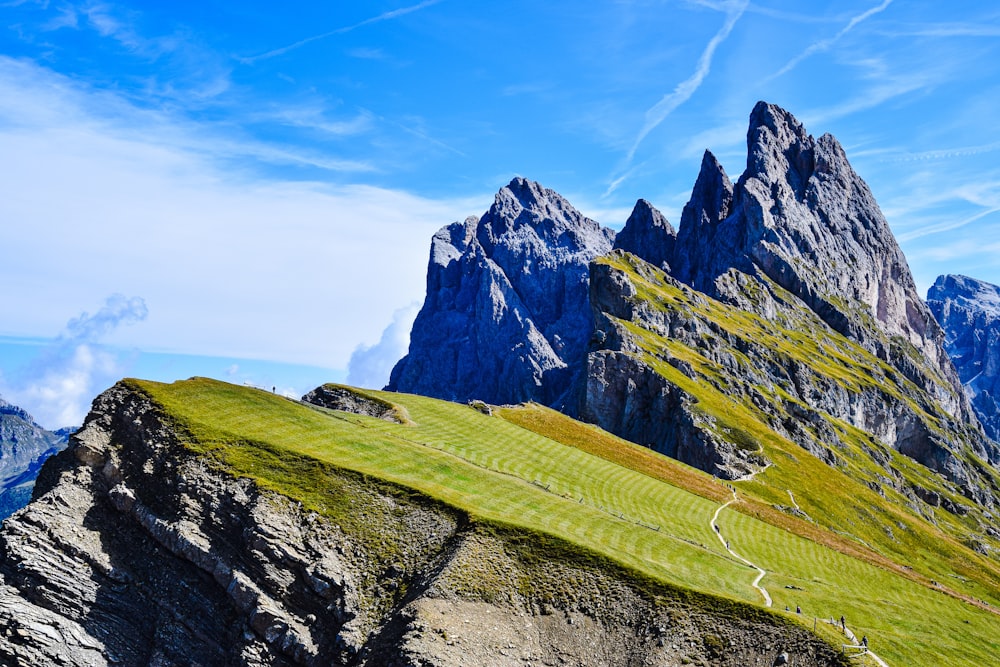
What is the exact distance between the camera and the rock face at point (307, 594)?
39406 mm

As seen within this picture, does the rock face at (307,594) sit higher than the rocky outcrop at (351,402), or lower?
lower

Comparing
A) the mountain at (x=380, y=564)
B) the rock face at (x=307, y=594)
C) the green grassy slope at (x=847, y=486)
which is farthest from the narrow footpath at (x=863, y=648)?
the green grassy slope at (x=847, y=486)

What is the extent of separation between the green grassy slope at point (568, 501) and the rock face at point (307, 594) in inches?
66.6

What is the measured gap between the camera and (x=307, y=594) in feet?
137

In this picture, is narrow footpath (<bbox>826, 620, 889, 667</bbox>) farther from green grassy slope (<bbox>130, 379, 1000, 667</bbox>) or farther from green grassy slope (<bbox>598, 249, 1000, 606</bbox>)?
green grassy slope (<bbox>598, 249, 1000, 606</bbox>)

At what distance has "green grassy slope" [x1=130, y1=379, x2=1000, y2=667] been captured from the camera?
155ft

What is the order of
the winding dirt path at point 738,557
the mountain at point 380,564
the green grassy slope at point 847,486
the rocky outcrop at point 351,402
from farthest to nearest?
1. the green grassy slope at point 847,486
2. the rocky outcrop at point 351,402
3. the winding dirt path at point 738,557
4. the mountain at point 380,564

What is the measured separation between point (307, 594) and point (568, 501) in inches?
898

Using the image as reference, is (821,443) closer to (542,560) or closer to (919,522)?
(919,522)

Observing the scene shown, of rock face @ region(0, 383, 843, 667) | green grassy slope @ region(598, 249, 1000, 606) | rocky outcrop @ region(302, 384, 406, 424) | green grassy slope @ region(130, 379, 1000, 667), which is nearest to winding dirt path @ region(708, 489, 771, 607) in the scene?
green grassy slope @ region(130, 379, 1000, 667)

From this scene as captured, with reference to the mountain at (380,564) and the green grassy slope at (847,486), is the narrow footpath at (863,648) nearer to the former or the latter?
the mountain at (380,564)

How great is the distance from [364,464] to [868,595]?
157 ft

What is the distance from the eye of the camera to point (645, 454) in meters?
96.2

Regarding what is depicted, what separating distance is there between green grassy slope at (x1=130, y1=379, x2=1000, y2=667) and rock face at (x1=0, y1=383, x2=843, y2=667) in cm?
169
